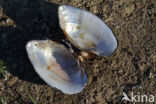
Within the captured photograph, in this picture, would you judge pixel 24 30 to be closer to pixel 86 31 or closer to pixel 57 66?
pixel 57 66

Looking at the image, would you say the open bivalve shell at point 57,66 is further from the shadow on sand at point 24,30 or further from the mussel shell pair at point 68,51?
the shadow on sand at point 24,30

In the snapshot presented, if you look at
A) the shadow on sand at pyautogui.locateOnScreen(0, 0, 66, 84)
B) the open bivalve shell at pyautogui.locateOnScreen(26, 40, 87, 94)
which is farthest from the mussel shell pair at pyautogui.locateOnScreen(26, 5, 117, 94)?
the shadow on sand at pyautogui.locateOnScreen(0, 0, 66, 84)

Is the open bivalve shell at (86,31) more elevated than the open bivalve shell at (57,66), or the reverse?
the open bivalve shell at (86,31)

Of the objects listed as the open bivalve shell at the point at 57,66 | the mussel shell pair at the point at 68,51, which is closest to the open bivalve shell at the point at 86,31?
the mussel shell pair at the point at 68,51

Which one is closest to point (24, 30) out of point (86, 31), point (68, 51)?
point (68, 51)

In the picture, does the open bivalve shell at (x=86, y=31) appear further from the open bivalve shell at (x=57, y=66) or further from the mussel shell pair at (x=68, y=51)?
the open bivalve shell at (x=57, y=66)

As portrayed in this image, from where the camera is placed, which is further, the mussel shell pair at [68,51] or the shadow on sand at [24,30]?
the shadow on sand at [24,30]

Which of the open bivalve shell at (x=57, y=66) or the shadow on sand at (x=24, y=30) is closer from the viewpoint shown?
the open bivalve shell at (x=57, y=66)

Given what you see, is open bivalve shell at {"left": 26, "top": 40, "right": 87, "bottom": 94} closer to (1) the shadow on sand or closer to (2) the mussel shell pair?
(2) the mussel shell pair
